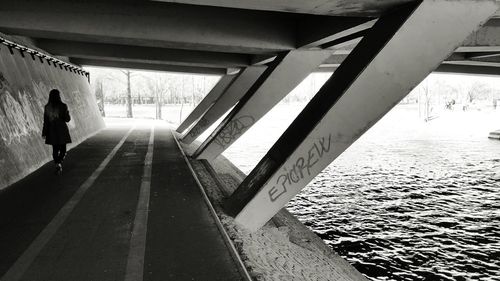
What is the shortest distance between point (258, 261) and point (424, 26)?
12.4ft

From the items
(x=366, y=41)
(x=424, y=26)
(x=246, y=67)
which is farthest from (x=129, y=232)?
(x=246, y=67)

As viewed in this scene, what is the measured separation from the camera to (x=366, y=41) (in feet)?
19.7

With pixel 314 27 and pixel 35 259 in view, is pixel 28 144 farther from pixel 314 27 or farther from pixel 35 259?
pixel 314 27

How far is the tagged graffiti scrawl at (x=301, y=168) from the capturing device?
6.20 m

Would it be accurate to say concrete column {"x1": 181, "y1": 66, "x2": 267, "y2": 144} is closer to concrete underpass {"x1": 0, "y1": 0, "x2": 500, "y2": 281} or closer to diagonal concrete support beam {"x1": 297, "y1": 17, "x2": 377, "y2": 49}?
concrete underpass {"x1": 0, "y1": 0, "x2": 500, "y2": 281}

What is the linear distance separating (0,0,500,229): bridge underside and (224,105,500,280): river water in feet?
8.77

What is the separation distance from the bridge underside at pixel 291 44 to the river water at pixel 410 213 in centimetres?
267

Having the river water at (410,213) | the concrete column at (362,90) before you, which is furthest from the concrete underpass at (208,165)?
the river water at (410,213)

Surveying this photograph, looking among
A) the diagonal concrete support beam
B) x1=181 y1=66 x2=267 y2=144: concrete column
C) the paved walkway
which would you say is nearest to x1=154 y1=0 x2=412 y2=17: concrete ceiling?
the diagonal concrete support beam

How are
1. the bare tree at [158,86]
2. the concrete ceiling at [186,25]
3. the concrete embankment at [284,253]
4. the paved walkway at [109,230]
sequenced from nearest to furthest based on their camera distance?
the paved walkway at [109,230] → the concrete embankment at [284,253] → the concrete ceiling at [186,25] → the bare tree at [158,86]

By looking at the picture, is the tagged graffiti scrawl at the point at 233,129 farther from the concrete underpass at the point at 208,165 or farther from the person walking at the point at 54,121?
the person walking at the point at 54,121

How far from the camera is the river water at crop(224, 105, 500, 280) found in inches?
302

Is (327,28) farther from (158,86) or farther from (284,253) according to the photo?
(158,86)

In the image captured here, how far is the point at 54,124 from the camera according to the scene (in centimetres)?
894
